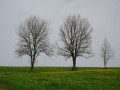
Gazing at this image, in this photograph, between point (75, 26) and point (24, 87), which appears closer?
point (24, 87)

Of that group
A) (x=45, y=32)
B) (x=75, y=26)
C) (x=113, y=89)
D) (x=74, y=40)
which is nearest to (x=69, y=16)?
(x=75, y=26)

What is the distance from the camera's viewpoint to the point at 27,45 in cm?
3347

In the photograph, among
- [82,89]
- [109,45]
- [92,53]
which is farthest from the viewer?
[109,45]

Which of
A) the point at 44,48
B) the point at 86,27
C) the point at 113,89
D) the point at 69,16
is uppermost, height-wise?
the point at 69,16

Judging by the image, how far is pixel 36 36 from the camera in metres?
35.1

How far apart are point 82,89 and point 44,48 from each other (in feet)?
85.6

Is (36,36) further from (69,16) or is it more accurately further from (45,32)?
(69,16)

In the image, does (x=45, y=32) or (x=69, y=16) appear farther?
(x=69, y=16)

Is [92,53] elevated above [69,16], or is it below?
below

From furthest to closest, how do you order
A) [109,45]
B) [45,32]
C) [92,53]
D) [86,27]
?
1. [109,45]
2. [86,27]
3. [92,53]
4. [45,32]

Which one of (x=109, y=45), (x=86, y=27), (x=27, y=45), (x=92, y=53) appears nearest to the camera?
(x=27, y=45)

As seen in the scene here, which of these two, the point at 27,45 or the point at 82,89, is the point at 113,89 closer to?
the point at 82,89

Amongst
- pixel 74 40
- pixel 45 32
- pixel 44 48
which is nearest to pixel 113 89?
pixel 44 48

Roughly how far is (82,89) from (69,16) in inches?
1427
